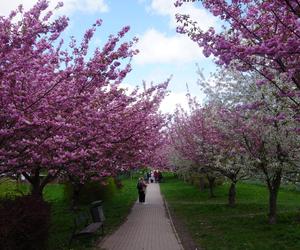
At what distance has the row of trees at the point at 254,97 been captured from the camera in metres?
6.50

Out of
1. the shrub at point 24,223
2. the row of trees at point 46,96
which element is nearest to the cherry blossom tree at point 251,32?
the row of trees at point 46,96

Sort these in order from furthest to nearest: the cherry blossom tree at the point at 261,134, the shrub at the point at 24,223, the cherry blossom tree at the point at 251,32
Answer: the cherry blossom tree at the point at 261,134
the shrub at the point at 24,223
the cherry blossom tree at the point at 251,32

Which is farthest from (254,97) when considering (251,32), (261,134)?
(251,32)

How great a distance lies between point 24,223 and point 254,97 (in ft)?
28.6

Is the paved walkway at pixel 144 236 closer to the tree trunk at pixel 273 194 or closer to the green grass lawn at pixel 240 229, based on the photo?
the green grass lawn at pixel 240 229

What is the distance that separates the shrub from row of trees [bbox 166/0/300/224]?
4604 millimetres

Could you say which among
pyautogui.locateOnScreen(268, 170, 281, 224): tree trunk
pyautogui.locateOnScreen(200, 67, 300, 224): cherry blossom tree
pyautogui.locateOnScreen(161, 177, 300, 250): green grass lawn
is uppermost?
pyautogui.locateOnScreen(200, 67, 300, 224): cherry blossom tree

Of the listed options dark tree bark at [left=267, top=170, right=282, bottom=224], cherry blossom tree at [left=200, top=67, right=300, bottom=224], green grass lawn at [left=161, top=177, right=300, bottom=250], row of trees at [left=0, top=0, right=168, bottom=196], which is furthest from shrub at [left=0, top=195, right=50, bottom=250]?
dark tree bark at [left=267, top=170, right=282, bottom=224]

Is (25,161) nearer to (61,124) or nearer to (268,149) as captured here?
(61,124)

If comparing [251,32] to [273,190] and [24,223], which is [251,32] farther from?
[273,190]

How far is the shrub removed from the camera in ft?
28.1

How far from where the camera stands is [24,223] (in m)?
9.53

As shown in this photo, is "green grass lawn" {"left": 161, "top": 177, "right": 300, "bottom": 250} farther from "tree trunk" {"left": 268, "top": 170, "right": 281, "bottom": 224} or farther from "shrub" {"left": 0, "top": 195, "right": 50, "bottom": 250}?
"shrub" {"left": 0, "top": 195, "right": 50, "bottom": 250}

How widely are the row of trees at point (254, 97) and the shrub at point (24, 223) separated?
4.60 m
